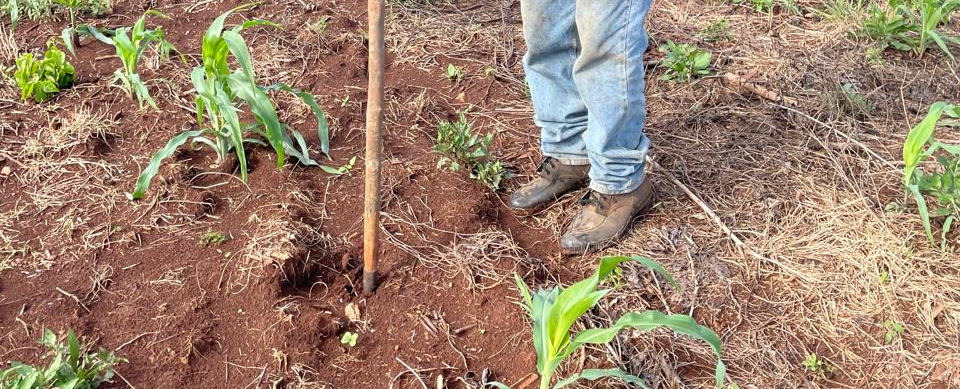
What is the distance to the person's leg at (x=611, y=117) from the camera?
6.95ft

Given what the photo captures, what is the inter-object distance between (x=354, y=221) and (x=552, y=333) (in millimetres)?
920

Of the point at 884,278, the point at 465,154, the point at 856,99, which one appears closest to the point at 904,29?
the point at 856,99

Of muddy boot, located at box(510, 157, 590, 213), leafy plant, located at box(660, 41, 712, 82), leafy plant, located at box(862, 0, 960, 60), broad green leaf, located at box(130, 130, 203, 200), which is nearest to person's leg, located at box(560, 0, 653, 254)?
muddy boot, located at box(510, 157, 590, 213)

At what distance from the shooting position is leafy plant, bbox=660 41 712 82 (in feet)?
10.9

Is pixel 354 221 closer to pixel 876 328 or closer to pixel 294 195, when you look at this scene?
pixel 294 195

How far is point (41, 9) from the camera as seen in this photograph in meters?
3.41

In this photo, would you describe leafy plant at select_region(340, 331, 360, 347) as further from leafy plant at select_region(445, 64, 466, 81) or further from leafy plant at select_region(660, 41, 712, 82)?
leafy plant at select_region(660, 41, 712, 82)

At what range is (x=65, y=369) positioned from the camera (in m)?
1.89

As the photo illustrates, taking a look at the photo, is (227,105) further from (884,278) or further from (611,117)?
(884,278)

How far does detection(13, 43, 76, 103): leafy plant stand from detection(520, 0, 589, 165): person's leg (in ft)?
6.07

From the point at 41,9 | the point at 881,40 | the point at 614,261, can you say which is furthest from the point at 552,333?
the point at 41,9

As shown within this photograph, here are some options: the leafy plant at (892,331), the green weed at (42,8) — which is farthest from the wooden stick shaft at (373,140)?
the green weed at (42,8)

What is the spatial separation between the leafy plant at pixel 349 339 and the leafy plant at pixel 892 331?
1.56 metres

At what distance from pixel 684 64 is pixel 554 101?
→ 107 cm
